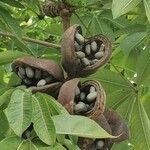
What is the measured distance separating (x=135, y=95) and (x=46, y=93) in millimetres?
522

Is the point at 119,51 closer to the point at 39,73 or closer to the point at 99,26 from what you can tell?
the point at 99,26

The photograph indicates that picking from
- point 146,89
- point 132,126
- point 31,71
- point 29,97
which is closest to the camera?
point 29,97

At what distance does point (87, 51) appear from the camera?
1.46m

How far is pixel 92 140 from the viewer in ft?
4.21

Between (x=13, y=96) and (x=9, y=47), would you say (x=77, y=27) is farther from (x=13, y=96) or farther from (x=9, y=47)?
(x=9, y=47)

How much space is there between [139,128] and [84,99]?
43 centimetres

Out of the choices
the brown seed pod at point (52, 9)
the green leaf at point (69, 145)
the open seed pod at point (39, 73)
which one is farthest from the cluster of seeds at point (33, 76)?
the brown seed pod at point (52, 9)

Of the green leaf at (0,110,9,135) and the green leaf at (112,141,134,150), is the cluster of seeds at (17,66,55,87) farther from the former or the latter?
the green leaf at (112,141,134,150)

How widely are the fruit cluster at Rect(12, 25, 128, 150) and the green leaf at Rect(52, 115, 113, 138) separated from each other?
0.11 metres

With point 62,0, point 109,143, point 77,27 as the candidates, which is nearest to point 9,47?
point 62,0

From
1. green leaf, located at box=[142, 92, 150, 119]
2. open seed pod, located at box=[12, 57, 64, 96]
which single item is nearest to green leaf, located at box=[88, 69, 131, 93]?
green leaf, located at box=[142, 92, 150, 119]

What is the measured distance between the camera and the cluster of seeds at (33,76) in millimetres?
1352

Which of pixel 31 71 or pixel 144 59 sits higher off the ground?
pixel 31 71

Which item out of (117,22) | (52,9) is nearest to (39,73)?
(52,9)
